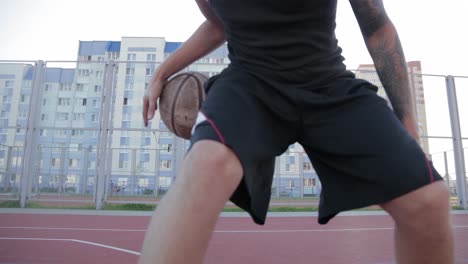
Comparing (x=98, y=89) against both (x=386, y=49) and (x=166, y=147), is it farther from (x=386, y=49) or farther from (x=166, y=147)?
(x=386, y=49)

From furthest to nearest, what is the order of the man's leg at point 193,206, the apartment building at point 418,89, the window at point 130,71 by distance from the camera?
the apartment building at point 418,89
the window at point 130,71
the man's leg at point 193,206

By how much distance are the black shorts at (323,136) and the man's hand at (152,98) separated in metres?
0.28

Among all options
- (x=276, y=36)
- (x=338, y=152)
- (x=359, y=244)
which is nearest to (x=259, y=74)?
(x=276, y=36)

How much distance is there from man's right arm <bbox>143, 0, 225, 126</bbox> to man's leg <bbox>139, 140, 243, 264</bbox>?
0.62 metres

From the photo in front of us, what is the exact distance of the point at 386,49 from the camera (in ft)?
4.60

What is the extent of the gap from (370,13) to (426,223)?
726 mm

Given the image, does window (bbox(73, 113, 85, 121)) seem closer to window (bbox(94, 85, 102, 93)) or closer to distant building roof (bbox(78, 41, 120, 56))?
window (bbox(94, 85, 102, 93))

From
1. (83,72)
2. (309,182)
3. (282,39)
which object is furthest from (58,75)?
(282,39)

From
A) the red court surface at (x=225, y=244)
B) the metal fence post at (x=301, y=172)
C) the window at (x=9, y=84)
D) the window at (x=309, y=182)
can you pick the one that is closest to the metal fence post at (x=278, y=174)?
the metal fence post at (x=301, y=172)

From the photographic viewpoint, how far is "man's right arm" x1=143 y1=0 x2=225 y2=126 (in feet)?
4.96

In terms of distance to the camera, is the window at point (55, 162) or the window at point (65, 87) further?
the window at point (55, 162)

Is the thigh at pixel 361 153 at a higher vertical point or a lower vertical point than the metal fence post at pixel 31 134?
lower

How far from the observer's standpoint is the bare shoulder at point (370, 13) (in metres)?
1.38

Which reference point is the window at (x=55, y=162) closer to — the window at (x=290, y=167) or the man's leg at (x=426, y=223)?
the window at (x=290, y=167)
